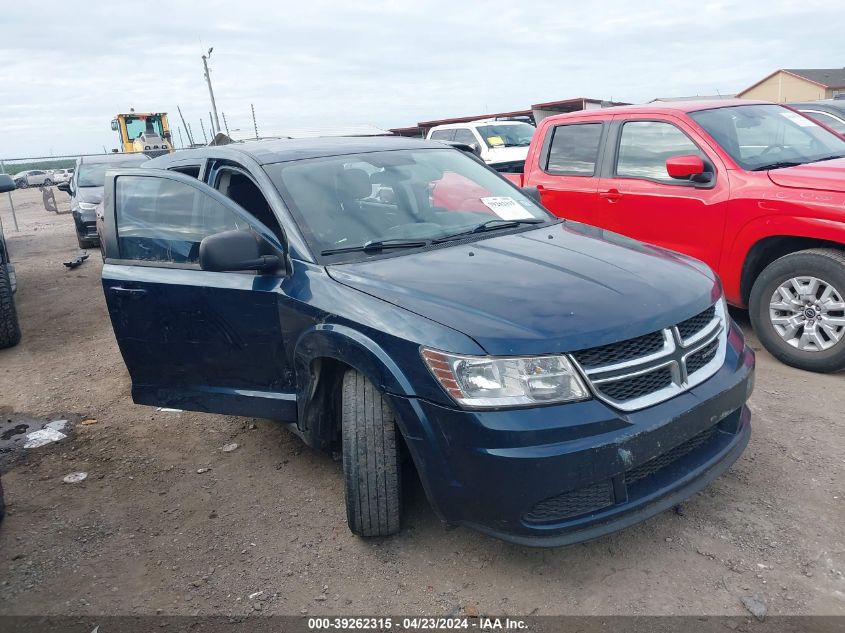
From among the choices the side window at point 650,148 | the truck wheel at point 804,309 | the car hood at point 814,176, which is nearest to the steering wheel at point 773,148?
the car hood at point 814,176

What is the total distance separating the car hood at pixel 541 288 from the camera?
2.37m

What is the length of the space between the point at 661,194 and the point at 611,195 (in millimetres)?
449

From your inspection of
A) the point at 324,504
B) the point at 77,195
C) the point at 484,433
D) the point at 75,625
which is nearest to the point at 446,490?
the point at 484,433

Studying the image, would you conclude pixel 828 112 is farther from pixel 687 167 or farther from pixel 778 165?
pixel 687 167

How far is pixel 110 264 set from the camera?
386 cm

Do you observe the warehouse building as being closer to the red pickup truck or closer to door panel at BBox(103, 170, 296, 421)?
the red pickup truck

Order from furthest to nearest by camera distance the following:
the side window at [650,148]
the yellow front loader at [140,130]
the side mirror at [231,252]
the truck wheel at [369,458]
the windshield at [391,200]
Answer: the yellow front loader at [140,130] → the side window at [650,148] → the windshield at [391,200] → the side mirror at [231,252] → the truck wheel at [369,458]

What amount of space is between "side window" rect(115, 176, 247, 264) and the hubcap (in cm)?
345

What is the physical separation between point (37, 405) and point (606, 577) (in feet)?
13.8

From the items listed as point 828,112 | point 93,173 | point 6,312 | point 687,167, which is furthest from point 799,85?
point 6,312

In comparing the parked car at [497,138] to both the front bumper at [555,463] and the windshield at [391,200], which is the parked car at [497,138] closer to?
the windshield at [391,200]

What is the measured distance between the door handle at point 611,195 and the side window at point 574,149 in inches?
9.9

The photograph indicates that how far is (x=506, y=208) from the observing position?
3.65 m

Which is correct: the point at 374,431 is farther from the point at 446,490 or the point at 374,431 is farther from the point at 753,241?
the point at 753,241
